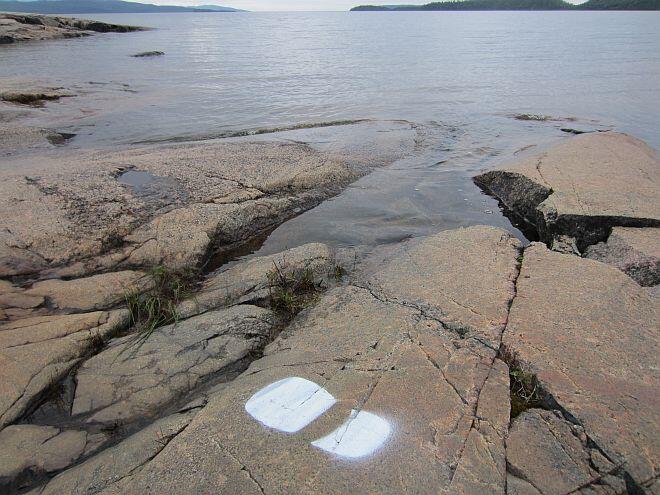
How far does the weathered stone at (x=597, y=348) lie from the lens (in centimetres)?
205

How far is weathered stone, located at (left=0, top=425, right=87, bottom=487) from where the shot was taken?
212 centimetres

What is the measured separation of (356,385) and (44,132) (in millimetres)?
8651

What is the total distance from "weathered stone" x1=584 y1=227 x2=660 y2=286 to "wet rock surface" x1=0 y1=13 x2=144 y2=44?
34372 millimetres

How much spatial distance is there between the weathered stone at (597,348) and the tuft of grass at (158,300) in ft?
7.93

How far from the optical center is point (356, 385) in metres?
2.38

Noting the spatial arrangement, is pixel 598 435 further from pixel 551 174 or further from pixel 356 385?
pixel 551 174

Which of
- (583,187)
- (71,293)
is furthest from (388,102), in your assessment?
(71,293)

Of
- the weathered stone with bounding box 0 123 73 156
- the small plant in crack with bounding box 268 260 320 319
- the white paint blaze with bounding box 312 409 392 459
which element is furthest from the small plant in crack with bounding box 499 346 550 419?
the weathered stone with bounding box 0 123 73 156

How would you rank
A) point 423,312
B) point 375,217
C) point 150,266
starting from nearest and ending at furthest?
point 423,312 < point 150,266 < point 375,217

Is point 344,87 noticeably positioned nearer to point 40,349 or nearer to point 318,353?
point 318,353

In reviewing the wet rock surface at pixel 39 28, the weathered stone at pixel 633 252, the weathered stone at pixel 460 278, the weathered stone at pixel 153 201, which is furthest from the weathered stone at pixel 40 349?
the wet rock surface at pixel 39 28

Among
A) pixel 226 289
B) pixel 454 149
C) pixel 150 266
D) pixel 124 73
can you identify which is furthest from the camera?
pixel 124 73

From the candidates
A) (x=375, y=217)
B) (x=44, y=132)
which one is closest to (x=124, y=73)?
(x=44, y=132)

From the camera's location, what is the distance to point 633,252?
3758mm
